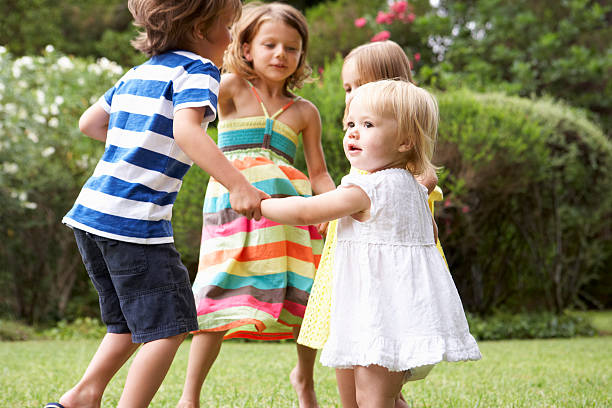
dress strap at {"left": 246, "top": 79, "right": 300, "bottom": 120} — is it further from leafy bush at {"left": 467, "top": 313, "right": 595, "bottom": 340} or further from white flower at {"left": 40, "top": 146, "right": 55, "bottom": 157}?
white flower at {"left": 40, "top": 146, "right": 55, "bottom": 157}

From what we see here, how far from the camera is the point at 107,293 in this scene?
82.0 inches

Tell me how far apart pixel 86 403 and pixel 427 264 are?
118 cm

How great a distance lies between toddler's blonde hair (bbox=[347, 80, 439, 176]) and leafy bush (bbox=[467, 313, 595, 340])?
4951mm

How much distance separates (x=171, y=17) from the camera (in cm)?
202

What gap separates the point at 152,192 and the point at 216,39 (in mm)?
570

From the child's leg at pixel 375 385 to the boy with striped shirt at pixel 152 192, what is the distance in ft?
1.79

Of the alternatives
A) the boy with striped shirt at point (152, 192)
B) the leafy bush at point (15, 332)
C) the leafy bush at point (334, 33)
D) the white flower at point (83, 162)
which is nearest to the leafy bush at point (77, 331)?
the leafy bush at point (15, 332)

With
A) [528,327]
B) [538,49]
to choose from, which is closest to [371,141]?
[528,327]

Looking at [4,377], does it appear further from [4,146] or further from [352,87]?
[4,146]

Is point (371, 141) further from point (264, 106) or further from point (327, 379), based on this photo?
point (327, 379)

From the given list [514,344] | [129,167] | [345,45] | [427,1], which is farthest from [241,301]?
[427,1]

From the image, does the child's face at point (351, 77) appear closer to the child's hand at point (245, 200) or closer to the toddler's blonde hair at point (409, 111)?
the toddler's blonde hair at point (409, 111)

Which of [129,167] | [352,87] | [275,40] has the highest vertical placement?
[275,40]

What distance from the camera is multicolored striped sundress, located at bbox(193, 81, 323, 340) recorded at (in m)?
2.60
